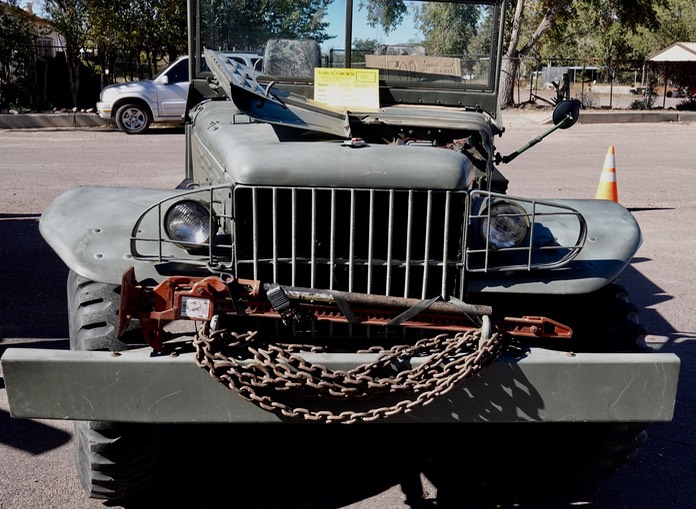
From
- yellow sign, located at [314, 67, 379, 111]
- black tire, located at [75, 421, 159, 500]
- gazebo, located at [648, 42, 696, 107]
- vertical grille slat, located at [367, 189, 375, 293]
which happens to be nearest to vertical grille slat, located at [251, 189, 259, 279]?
vertical grille slat, located at [367, 189, 375, 293]

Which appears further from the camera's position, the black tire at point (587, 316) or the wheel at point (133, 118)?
the wheel at point (133, 118)

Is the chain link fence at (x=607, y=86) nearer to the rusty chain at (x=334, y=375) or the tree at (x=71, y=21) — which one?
the tree at (x=71, y=21)

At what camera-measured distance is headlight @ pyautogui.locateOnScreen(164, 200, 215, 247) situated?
10.8ft

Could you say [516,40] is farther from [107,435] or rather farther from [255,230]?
[107,435]

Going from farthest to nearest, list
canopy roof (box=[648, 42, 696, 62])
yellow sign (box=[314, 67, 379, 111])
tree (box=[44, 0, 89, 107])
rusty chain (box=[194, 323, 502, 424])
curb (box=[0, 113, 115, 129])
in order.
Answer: canopy roof (box=[648, 42, 696, 62])
tree (box=[44, 0, 89, 107])
curb (box=[0, 113, 115, 129])
yellow sign (box=[314, 67, 379, 111])
rusty chain (box=[194, 323, 502, 424])

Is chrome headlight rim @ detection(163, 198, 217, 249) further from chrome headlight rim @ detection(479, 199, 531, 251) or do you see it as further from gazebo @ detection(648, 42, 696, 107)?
gazebo @ detection(648, 42, 696, 107)

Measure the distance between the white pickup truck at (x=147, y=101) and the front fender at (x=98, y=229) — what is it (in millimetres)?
13630

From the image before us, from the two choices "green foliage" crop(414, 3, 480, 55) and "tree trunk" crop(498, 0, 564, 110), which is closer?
"green foliage" crop(414, 3, 480, 55)

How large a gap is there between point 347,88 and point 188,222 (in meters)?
1.87

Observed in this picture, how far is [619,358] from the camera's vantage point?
3006 millimetres

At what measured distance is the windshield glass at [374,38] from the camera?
4.95 m

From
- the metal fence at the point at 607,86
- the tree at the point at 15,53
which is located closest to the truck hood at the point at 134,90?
the tree at the point at 15,53

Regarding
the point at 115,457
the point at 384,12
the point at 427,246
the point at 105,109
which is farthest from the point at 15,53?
the point at 427,246

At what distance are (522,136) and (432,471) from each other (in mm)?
15193
